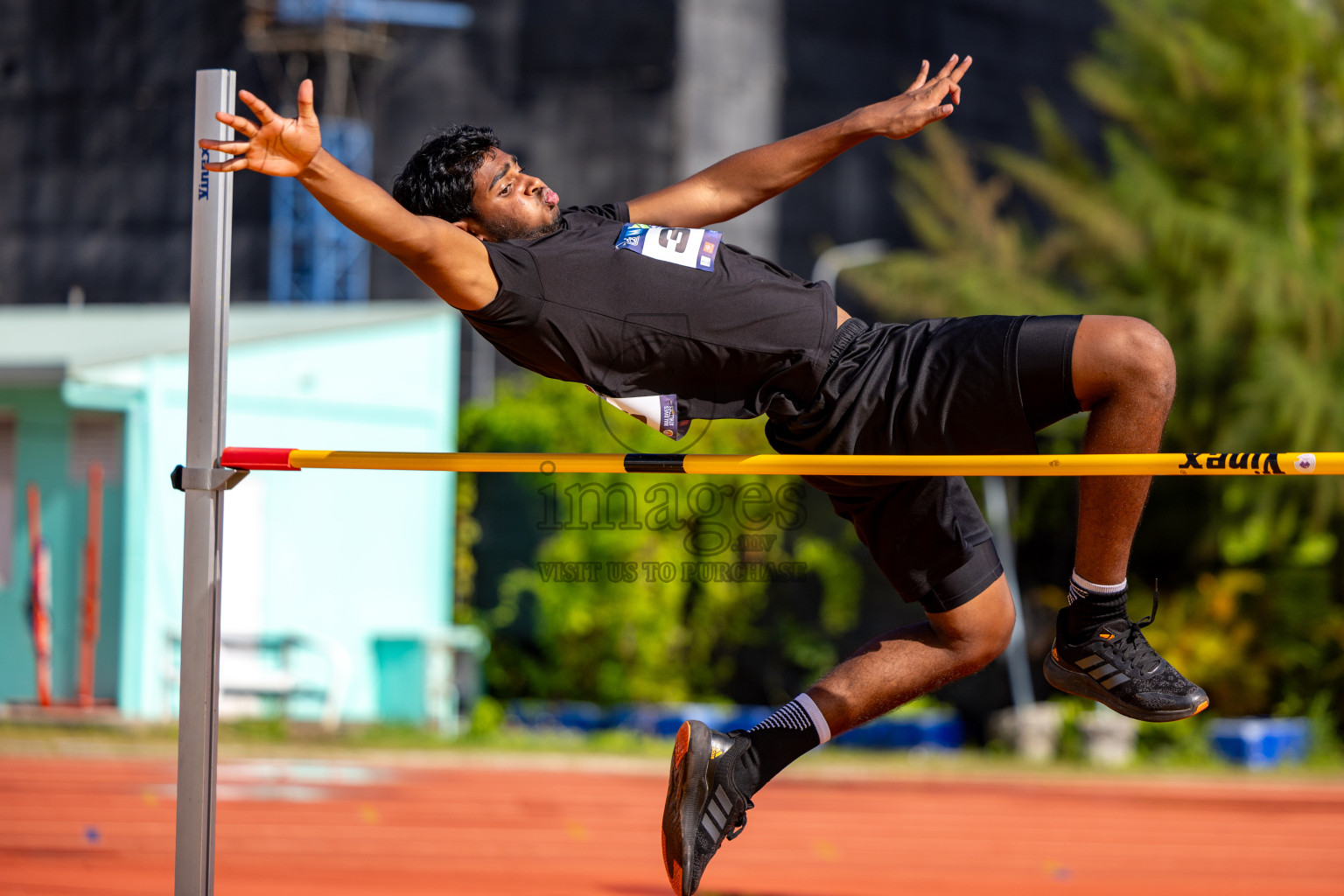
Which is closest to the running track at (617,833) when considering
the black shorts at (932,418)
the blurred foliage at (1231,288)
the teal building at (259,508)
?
the blurred foliage at (1231,288)

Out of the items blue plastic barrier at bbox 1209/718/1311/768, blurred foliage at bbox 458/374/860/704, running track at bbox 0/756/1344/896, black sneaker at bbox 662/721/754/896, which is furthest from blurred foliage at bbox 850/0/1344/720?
black sneaker at bbox 662/721/754/896

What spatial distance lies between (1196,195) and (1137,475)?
7950 mm

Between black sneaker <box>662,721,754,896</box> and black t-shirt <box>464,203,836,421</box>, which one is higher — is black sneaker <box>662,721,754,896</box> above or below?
below

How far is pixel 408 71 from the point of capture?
14.9 meters

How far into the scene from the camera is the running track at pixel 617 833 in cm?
553

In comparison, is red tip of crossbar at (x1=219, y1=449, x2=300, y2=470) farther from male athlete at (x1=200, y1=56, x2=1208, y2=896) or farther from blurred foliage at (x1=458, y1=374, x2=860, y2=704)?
blurred foliage at (x1=458, y1=374, x2=860, y2=704)

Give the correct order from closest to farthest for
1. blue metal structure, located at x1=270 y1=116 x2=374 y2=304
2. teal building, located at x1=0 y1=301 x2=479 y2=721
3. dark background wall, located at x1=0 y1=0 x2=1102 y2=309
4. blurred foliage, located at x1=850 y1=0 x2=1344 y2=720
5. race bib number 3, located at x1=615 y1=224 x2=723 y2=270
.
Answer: race bib number 3, located at x1=615 y1=224 x2=723 y2=270 → blurred foliage, located at x1=850 y1=0 x2=1344 y2=720 → teal building, located at x1=0 y1=301 x2=479 y2=721 → dark background wall, located at x1=0 y1=0 x2=1102 y2=309 → blue metal structure, located at x1=270 y1=116 x2=374 y2=304

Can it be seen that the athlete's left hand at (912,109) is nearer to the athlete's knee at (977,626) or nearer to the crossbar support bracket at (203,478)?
the athlete's knee at (977,626)

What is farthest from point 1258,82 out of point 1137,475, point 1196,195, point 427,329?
point 1137,475

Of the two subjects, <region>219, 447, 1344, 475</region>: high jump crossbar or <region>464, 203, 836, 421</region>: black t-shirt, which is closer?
<region>219, 447, 1344, 475</region>: high jump crossbar

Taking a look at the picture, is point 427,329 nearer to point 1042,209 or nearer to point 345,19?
point 345,19

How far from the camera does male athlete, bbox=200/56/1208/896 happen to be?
2994 millimetres

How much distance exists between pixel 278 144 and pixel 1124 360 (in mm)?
1686

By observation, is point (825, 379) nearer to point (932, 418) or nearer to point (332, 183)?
point (932, 418)
